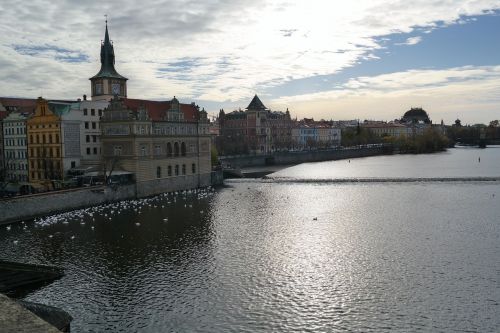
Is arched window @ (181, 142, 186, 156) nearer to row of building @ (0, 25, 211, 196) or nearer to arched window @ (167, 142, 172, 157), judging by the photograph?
row of building @ (0, 25, 211, 196)

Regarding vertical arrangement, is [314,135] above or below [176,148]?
above

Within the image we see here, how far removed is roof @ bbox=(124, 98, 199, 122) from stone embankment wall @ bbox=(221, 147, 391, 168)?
1340 inches

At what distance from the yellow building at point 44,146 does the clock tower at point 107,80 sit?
888 cm

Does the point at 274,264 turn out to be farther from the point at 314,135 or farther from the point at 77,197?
the point at 314,135

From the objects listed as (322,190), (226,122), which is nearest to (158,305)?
(322,190)

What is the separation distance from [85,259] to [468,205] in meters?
36.5

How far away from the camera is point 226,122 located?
507 ft

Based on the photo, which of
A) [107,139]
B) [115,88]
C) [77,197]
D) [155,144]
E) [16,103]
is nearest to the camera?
[77,197]

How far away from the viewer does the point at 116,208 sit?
49688 millimetres

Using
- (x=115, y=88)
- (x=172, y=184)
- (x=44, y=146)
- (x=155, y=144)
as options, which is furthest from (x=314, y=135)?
(x=44, y=146)

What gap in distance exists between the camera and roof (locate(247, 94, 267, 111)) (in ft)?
481

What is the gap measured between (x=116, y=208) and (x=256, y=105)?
334 ft

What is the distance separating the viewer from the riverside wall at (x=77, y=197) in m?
42.3

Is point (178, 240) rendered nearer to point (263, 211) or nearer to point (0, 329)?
point (263, 211)
